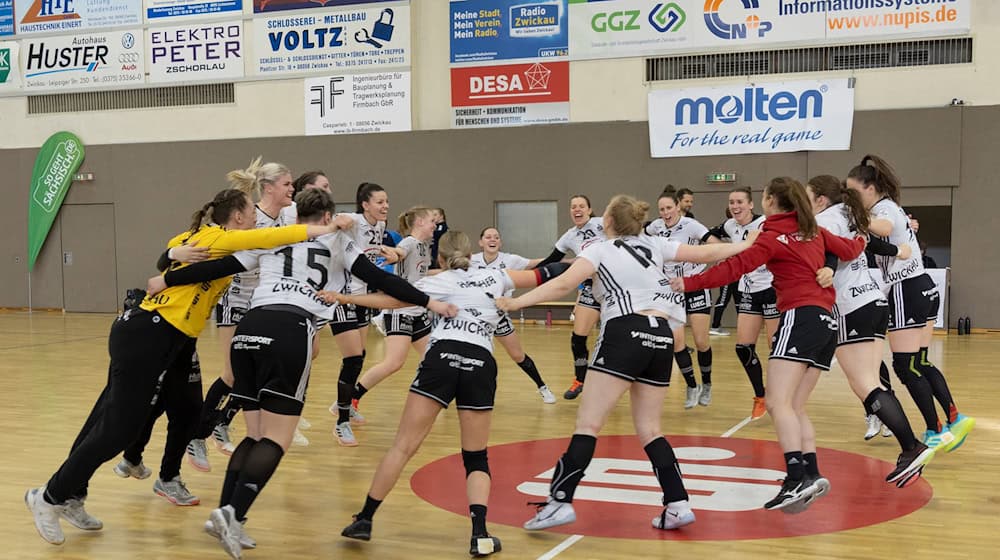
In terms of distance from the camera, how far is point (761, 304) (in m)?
7.59

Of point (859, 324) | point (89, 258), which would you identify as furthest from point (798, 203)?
point (89, 258)

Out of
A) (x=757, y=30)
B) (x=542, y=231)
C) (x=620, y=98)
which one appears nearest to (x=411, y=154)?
(x=542, y=231)

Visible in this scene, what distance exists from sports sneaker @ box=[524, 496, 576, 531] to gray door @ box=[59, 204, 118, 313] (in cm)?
1629

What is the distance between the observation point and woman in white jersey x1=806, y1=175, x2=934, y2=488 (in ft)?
17.8

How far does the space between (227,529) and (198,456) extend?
1.96 m

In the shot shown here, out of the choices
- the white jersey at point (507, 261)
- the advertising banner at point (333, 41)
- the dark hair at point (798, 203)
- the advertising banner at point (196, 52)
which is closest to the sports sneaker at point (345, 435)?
the white jersey at point (507, 261)

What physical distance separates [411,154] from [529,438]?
35.3 ft

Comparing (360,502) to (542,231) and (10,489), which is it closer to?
(10,489)

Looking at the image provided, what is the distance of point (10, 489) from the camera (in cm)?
575

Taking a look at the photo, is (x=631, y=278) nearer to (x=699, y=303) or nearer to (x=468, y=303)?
(x=468, y=303)

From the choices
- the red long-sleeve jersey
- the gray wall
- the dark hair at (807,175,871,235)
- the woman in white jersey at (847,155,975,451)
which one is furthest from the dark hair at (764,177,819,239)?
the gray wall

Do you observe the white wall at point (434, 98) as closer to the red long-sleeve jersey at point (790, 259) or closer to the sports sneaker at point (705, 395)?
the sports sneaker at point (705, 395)

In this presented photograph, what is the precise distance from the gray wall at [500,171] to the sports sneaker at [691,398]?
7678 mm

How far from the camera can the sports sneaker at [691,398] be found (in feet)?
27.0
